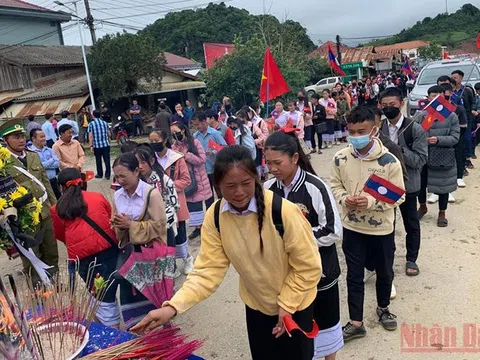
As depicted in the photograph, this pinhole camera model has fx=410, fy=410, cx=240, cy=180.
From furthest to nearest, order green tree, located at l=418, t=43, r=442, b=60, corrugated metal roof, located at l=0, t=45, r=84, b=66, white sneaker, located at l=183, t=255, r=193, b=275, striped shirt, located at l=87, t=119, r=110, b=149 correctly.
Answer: green tree, located at l=418, t=43, r=442, b=60 < corrugated metal roof, located at l=0, t=45, r=84, b=66 < striped shirt, located at l=87, t=119, r=110, b=149 < white sneaker, located at l=183, t=255, r=193, b=275

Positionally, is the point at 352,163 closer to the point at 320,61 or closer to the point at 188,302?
the point at 188,302

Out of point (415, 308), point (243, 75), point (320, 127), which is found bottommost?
point (415, 308)

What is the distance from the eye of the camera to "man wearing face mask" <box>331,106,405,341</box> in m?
2.92

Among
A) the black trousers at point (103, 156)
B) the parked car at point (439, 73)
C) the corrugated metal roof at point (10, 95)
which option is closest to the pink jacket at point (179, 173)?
the black trousers at point (103, 156)

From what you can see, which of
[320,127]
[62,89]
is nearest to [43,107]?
[62,89]

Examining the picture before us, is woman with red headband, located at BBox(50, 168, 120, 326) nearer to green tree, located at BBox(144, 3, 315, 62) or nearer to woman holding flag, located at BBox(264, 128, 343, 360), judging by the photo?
woman holding flag, located at BBox(264, 128, 343, 360)

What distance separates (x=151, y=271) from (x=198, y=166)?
2.49 metres

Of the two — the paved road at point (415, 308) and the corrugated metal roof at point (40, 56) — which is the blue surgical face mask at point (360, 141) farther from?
the corrugated metal roof at point (40, 56)

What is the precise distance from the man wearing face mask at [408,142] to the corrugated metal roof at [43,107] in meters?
15.8

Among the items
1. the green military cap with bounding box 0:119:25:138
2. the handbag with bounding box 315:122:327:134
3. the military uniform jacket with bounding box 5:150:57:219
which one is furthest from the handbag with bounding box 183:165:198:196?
the handbag with bounding box 315:122:327:134

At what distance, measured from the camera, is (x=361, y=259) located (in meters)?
3.04

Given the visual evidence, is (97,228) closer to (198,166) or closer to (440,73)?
(198,166)

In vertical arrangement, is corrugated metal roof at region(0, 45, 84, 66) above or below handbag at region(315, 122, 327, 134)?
above

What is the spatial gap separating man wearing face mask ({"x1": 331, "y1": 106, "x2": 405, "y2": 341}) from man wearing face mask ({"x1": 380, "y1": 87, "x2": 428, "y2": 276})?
0.87 metres
